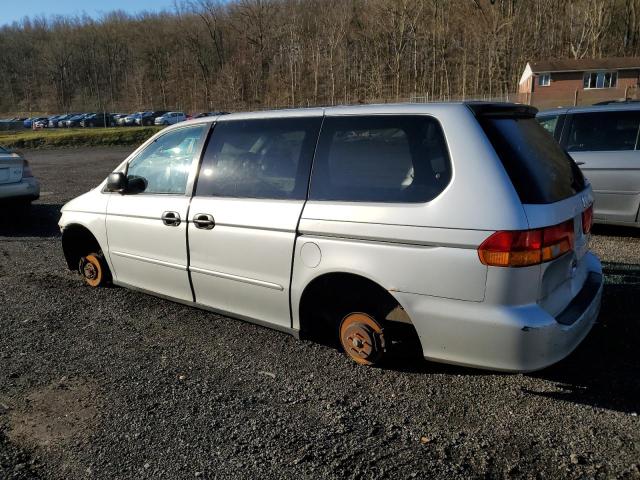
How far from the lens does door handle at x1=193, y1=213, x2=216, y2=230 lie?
3.91 meters

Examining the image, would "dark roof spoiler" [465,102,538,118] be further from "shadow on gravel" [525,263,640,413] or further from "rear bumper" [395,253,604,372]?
"shadow on gravel" [525,263,640,413]

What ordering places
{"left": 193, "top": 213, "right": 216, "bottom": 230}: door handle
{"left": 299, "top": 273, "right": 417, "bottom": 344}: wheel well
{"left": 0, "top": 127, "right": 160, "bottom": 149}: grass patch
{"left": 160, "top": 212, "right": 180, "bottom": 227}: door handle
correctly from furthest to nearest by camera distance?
{"left": 0, "top": 127, "right": 160, "bottom": 149}: grass patch
{"left": 160, "top": 212, "right": 180, "bottom": 227}: door handle
{"left": 193, "top": 213, "right": 216, "bottom": 230}: door handle
{"left": 299, "top": 273, "right": 417, "bottom": 344}: wheel well

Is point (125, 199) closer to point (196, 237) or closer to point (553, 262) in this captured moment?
point (196, 237)

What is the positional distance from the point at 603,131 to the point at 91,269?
6.70m

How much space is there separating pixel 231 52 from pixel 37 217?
90433 mm

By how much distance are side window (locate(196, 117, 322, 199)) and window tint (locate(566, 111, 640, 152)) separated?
5.08 meters

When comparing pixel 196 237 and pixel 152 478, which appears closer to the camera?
pixel 152 478

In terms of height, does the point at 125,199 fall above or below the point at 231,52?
below

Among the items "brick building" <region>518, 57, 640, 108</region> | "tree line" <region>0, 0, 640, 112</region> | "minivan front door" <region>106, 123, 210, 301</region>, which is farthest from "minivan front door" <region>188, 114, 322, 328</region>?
"tree line" <region>0, 0, 640, 112</region>

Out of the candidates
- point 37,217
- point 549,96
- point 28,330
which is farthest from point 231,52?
point 28,330

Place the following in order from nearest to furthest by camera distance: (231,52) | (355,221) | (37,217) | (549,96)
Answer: (355,221) → (37,217) → (549,96) → (231,52)

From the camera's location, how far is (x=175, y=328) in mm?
4379

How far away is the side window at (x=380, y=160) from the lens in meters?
3.03

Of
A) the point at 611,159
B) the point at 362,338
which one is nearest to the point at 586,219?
the point at 362,338
